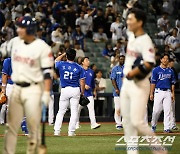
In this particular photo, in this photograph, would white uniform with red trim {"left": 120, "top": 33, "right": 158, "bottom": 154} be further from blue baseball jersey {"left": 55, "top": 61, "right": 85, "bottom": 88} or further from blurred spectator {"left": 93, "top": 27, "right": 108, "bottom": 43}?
blurred spectator {"left": 93, "top": 27, "right": 108, "bottom": 43}

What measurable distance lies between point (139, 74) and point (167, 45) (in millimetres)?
18752

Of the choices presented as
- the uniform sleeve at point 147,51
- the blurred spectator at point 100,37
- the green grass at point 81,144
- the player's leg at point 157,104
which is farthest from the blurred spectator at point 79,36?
the uniform sleeve at point 147,51

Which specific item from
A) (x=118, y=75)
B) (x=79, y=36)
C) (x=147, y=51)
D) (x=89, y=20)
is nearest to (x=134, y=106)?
(x=147, y=51)

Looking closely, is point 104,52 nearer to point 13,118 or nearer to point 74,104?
point 74,104

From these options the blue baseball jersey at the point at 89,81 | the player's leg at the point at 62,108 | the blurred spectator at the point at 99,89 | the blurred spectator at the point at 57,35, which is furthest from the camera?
the blurred spectator at the point at 57,35

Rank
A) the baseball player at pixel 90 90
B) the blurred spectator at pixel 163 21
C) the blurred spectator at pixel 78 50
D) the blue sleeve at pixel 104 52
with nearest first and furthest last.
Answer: the baseball player at pixel 90 90
the blurred spectator at pixel 78 50
the blue sleeve at pixel 104 52
the blurred spectator at pixel 163 21

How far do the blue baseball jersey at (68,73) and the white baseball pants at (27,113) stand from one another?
6.57 m

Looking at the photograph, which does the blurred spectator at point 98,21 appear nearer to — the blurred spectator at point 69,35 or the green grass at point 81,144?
the blurred spectator at point 69,35

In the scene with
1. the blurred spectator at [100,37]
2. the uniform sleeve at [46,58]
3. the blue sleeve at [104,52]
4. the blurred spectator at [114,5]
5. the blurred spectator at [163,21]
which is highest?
the blurred spectator at [114,5]

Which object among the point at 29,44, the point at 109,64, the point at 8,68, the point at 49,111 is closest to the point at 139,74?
the point at 29,44

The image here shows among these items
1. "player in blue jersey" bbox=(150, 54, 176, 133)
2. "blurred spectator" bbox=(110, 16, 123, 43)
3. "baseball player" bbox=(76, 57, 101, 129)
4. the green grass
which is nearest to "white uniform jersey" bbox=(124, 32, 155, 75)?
the green grass

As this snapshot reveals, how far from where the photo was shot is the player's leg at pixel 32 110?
1102 centimetres

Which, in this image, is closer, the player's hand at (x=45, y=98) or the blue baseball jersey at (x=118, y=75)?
the player's hand at (x=45, y=98)

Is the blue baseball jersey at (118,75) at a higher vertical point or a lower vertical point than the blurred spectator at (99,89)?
higher
